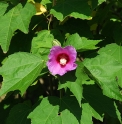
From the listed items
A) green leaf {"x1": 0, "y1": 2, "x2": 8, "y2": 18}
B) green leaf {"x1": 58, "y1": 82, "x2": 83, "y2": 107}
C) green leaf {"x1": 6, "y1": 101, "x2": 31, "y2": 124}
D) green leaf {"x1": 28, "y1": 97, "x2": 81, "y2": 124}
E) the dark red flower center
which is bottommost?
green leaf {"x1": 6, "y1": 101, "x2": 31, "y2": 124}

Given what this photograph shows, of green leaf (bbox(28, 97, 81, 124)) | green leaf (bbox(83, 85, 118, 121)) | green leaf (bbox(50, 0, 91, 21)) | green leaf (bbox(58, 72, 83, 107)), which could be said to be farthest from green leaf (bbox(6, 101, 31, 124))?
green leaf (bbox(50, 0, 91, 21))

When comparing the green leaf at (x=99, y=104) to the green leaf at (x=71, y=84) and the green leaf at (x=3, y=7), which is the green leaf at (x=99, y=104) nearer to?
the green leaf at (x=71, y=84)

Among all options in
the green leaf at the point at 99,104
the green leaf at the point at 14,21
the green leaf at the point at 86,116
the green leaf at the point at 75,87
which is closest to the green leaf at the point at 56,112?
the green leaf at the point at 86,116

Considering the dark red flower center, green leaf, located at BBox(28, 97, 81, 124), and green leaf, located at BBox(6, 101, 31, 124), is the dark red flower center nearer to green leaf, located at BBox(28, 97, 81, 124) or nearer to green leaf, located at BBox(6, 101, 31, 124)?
green leaf, located at BBox(28, 97, 81, 124)

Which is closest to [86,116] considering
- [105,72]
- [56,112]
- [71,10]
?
[56,112]

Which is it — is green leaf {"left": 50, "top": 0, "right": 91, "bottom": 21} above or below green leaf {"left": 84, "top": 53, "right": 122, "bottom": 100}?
above

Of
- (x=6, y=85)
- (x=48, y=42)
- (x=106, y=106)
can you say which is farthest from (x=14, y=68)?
(x=106, y=106)

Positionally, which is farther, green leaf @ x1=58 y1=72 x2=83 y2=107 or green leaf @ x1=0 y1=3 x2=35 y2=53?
green leaf @ x1=0 y1=3 x2=35 y2=53
